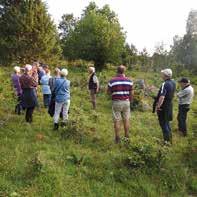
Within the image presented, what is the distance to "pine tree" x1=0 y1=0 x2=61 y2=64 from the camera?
29.0 m

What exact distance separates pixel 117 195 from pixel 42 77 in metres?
7.57

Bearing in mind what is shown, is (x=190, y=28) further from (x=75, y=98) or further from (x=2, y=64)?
(x=75, y=98)

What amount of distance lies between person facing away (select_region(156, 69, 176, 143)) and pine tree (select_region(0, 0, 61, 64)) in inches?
730

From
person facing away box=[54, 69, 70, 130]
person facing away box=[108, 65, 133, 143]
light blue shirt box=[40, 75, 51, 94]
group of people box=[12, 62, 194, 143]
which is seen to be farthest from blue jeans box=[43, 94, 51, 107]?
person facing away box=[108, 65, 133, 143]

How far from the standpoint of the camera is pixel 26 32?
29.5 m

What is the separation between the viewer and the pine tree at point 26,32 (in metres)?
29.0

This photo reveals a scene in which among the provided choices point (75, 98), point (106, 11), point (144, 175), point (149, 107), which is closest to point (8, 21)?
point (75, 98)

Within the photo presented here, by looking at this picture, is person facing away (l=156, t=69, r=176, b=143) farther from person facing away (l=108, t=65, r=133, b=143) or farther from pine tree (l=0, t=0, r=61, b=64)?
pine tree (l=0, t=0, r=61, b=64)

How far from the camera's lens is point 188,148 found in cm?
1099

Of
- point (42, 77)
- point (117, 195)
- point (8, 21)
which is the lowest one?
point (117, 195)

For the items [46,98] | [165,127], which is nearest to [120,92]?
[165,127]

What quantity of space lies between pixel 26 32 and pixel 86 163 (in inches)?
827

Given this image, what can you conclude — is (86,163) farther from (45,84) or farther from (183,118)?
(45,84)

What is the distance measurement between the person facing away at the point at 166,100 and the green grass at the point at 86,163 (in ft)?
2.16
